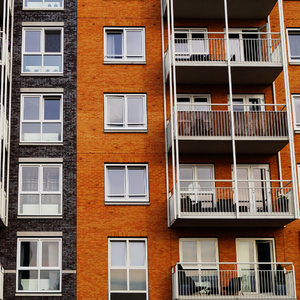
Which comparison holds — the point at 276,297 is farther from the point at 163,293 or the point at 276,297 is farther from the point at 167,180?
the point at 167,180

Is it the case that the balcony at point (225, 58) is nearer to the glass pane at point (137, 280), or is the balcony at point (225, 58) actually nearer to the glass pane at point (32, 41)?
the glass pane at point (32, 41)

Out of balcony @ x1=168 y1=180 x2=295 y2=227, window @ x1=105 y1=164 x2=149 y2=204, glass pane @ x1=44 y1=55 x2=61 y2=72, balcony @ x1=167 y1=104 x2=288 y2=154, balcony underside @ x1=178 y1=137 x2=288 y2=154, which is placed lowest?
balcony @ x1=168 y1=180 x2=295 y2=227

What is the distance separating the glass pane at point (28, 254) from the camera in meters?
22.2

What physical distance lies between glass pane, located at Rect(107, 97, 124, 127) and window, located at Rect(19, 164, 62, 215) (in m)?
2.85

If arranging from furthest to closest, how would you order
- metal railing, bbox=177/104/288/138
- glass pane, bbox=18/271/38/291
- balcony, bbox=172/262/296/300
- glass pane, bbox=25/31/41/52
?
glass pane, bbox=25/31/41/52 → metal railing, bbox=177/104/288/138 → glass pane, bbox=18/271/38/291 → balcony, bbox=172/262/296/300

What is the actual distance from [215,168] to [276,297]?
5468 millimetres

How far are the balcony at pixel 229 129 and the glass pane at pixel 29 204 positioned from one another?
18.1 ft

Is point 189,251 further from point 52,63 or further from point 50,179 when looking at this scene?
point 52,63

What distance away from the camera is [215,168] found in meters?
23.7

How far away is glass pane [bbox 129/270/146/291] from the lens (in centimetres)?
2209

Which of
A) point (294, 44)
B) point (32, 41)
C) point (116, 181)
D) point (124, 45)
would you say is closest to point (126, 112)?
point (116, 181)

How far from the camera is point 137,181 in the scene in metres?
23.5

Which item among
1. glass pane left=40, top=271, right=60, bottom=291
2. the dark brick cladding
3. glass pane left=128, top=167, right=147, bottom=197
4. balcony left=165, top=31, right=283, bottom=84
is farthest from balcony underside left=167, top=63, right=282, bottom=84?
glass pane left=40, top=271, right=60, bottom=291

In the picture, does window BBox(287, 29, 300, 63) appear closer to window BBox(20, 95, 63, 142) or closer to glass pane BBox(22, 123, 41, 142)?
window BBox(20, 95, 63, 142)
